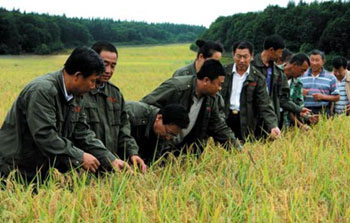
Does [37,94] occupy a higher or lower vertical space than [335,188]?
higher

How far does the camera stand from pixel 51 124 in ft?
10.3

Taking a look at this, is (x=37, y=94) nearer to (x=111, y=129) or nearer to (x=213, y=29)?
(x=111, y=129)

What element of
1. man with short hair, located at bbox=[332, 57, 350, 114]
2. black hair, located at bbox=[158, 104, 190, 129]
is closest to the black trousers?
black hair, located at bbox=[158, 104, 190, 129]

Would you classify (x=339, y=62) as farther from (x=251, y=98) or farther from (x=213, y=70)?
(x=213, y=70)

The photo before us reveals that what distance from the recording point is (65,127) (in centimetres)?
344

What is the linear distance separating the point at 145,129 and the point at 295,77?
2.88 meters

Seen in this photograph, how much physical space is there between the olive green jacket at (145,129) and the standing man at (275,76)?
2.03 meters

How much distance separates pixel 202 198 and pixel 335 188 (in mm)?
896

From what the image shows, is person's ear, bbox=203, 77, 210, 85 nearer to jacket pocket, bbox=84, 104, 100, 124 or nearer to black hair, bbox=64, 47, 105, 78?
jacket pocket, bbox=84, 104, 100, 124

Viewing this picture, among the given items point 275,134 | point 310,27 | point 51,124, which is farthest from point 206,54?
point 310,27

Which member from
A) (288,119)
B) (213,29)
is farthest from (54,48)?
(288,119)

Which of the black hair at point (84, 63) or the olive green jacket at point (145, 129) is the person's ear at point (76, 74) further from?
the olive green jacket at point (145, 129)

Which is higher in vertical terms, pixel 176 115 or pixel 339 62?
pixel 339 62

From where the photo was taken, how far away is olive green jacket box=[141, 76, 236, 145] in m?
4.48
